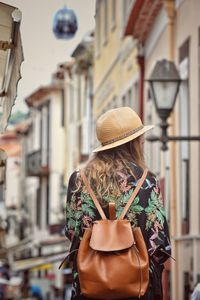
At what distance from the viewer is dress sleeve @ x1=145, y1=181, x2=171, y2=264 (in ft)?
21.3

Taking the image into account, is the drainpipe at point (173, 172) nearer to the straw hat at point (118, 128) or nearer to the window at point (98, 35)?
the straw hat at point (118, 128)

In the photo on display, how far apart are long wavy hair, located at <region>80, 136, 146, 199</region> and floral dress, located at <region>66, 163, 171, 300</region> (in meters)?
0.03

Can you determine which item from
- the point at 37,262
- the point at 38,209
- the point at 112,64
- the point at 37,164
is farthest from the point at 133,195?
the point at 38,209

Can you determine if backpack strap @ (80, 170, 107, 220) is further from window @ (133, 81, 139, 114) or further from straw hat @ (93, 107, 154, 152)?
window @ (133, 81, 139, 114)

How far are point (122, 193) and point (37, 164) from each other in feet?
172

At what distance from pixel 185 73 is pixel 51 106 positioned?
3980 centimetres

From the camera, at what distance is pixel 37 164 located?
193 feet

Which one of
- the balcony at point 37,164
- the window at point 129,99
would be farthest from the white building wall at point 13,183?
the window at point 129,99

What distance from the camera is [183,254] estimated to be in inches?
667

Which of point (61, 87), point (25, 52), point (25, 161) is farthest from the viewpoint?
point (25, 161)

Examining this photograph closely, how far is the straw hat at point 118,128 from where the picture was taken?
674 centimetres

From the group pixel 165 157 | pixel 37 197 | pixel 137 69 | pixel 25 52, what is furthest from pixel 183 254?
pixel 37 197

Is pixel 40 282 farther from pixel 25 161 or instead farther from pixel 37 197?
pixel 25 161

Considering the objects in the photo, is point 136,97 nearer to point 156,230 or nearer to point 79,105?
point 156,230
